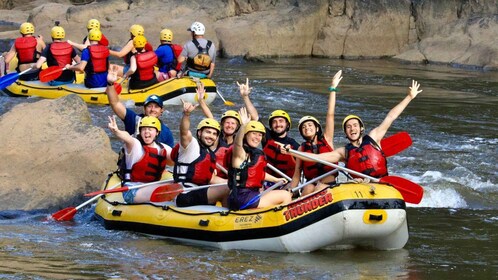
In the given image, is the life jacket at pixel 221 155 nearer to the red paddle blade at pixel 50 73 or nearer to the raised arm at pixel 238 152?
the raised arm at pixel 238 152

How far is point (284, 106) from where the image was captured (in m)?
17.0

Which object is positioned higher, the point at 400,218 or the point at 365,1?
the point at 365,1

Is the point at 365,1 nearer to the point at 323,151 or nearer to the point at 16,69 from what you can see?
the point at 16,69

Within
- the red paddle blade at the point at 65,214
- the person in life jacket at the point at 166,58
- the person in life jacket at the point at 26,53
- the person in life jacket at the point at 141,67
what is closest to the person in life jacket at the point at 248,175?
the red paddle blade at the point at 65,214

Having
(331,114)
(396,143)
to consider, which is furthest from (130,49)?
(396,143)

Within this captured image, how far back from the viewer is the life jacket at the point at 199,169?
30.1 ft

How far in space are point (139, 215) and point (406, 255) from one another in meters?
2.38

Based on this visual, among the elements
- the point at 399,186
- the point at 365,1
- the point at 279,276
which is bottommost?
the point at 279,276

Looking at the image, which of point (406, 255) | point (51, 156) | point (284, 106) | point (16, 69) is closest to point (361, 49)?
point (284, 106)

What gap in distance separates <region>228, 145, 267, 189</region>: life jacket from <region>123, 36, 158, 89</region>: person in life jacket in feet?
21.8

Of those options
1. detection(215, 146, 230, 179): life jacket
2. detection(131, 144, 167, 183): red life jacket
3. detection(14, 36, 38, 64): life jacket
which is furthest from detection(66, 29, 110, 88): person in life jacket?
detection(215, 146, 230, 179): life jacket

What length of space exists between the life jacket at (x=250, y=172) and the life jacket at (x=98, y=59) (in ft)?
24.1

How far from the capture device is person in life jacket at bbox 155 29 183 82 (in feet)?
53.4

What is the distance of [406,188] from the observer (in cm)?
888
